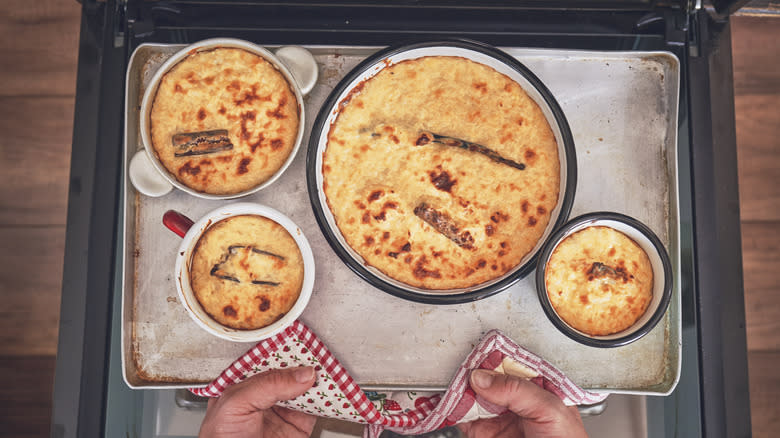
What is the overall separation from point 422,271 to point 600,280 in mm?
393

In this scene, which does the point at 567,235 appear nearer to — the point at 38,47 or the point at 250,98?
the point at 250,98

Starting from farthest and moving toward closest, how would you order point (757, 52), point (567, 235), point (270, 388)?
point (757, 52), point (270, 388), point (567, 235)

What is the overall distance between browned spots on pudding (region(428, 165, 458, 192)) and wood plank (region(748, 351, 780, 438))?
134 centimetres

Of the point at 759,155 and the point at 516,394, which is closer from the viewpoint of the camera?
the point at 516,394

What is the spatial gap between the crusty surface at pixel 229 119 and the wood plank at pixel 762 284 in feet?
5.25

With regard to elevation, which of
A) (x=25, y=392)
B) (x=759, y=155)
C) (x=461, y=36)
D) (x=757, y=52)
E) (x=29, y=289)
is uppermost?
(x=757, y=52)

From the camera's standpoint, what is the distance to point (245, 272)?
1.17 m

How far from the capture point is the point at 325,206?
119cm

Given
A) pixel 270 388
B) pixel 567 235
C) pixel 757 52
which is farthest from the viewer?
pixel 757 52

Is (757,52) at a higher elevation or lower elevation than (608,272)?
higher

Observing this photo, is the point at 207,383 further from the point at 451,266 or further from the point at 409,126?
the point at 409,126

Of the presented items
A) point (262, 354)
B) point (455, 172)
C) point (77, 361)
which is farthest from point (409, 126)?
point (77, 361)

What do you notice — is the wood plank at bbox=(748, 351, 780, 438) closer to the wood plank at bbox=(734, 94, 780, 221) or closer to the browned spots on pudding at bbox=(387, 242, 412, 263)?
the wood plank at bbox=(734, 94, 780, 221)

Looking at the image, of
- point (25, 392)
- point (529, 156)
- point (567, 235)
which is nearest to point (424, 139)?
point (529, 156)
